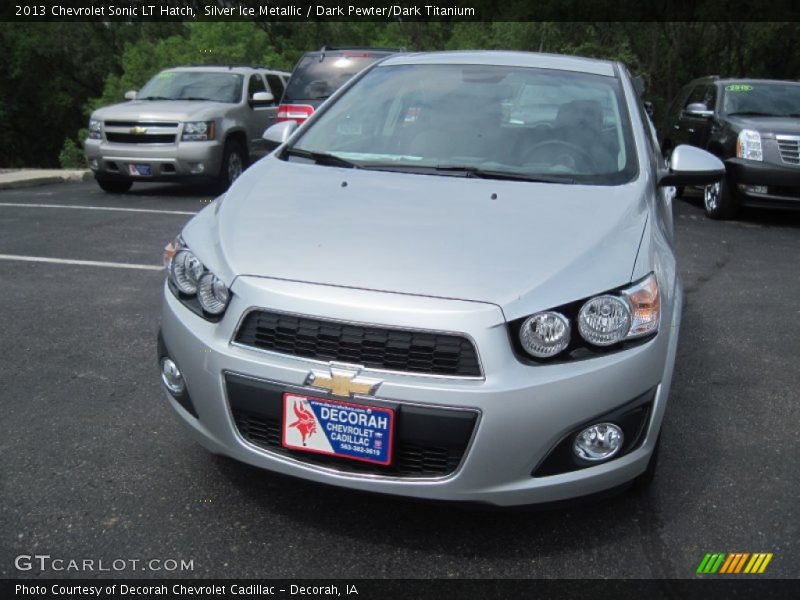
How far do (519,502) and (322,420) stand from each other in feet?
2.15

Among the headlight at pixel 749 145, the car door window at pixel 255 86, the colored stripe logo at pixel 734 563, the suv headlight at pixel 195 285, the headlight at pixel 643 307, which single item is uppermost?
the headlight at pixel 643 307

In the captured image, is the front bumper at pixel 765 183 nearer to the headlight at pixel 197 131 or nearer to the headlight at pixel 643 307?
the headlight at pixel 197 131

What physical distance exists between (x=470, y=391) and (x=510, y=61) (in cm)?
242

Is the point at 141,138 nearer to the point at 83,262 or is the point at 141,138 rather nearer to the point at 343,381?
the point at 83,262

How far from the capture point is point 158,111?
10656 mm

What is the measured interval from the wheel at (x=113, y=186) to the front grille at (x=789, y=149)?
8.14 meters

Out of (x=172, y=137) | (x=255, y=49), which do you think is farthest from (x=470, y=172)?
(x=255, y=49)

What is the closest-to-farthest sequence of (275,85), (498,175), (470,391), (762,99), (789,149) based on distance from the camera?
(470,391)
(498,175)
(789,149)
(762,99)
(275,85)

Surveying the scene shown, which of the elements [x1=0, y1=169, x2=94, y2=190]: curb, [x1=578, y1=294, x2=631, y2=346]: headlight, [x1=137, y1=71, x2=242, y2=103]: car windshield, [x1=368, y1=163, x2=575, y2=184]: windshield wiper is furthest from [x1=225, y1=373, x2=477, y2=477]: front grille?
[x1=0, y1=169, x2=94, y2=190]: curb

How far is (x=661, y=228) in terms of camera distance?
136 inches

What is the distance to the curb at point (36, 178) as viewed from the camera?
12.1 metres

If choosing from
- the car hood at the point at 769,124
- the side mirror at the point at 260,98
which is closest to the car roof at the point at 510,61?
the car hood at the point at 769,124

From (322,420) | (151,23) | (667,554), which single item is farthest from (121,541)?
(151,23)

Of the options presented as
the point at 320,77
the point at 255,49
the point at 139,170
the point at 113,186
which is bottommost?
the point at 255,49
